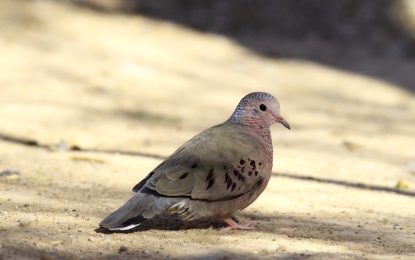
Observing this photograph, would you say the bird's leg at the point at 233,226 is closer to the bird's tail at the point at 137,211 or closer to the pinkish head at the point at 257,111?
the bird's tail at the point at 137,211

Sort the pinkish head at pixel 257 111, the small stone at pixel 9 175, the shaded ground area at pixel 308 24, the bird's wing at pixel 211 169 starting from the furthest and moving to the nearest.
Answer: the shaded ground area at pixel 308 24
the small stone at pixel 9 175
the pinkish head at pixel 257 111
the bird's wing at pixel 211 169

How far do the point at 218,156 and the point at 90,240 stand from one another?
0.86 meters

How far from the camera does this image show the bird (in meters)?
4.77

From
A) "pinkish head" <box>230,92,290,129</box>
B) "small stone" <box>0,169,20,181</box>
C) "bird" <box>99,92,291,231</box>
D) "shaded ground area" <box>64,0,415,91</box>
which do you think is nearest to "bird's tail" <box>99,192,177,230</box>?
"bird" <box>99,92,291,231</box>

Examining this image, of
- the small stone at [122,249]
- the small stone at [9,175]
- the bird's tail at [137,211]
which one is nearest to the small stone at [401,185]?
the bird's tail at [137,211]

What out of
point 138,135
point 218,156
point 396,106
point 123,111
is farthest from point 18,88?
point 218,156

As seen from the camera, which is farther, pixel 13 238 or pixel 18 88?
pixel 18 88

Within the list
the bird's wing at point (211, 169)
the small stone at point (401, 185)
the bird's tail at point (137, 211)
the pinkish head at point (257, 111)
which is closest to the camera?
the bird's tail at point (137, 211)

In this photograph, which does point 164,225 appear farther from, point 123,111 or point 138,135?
point 123,111

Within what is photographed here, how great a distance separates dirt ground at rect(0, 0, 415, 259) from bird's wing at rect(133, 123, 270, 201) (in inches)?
10.4

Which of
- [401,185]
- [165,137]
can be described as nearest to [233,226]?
[401,185]

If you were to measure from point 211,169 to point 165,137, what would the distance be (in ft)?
12.1

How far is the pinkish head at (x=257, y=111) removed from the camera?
5430 millimetres

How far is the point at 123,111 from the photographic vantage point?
9531 mm
